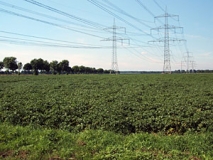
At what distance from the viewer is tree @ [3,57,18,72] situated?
14025 cm

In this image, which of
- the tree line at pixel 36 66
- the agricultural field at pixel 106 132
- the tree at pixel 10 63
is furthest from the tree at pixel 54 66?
the agricultural field at pixel 106 132

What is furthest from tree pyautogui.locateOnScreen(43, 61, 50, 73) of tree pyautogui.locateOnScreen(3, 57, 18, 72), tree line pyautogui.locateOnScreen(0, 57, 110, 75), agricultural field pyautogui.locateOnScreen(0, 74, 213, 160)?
agricultural field pyautogui.locateOnScreen(0, 74, 213, 160)

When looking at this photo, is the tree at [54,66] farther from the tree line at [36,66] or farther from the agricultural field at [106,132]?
the agricultural field at [106,132]

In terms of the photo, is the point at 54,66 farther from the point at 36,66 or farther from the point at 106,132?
the point at 106,132

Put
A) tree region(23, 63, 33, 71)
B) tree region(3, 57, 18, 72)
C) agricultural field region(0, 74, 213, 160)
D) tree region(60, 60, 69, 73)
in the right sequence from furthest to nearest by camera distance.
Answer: tree region(60, 60, 69, 73) → tree region(23, 63, 33, 71) → tree region(3, 57, 18, 72) → agricultural field region(0, 74, 213, 160)

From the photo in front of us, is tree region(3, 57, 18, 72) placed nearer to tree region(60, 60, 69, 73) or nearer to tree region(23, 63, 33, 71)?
tree region(23, 63, 33, 71)

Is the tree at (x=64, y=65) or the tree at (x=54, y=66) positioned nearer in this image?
the tree at (x=54, y=66)

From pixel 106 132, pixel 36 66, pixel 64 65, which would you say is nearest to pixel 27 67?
pixel 36 66

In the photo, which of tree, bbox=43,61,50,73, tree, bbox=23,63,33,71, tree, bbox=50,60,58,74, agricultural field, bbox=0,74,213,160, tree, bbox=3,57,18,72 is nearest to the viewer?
agricultural field, bbox=0,74,213,160

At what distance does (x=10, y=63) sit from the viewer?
140 meters

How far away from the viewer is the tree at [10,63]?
140m

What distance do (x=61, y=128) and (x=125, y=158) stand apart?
448 cm

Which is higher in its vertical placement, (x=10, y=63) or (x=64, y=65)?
(x=64, y=65)

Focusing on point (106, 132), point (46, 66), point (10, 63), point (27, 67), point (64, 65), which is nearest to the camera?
point (106, 132)
